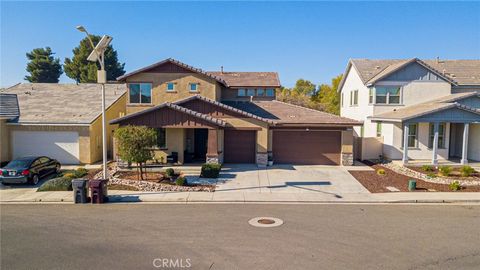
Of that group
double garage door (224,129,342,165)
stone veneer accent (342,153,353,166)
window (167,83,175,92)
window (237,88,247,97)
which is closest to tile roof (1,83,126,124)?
window (167,83,175,92)

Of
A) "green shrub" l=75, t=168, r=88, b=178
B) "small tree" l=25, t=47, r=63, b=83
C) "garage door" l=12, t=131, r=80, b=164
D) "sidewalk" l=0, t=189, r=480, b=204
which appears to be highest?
"small tree" l=25, t=47, r=63, b=83

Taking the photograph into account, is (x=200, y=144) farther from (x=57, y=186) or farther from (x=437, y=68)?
(x=437, y=68)

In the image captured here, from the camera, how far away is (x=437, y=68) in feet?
94.6

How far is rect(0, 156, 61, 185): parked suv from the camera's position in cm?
1688

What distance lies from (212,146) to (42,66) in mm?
49546

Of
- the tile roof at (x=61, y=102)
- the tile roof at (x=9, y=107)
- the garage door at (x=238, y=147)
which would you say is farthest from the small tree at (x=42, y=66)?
the garage door at (x=238, y=147)

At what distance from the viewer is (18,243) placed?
9.36m

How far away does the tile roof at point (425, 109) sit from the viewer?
21703 mm

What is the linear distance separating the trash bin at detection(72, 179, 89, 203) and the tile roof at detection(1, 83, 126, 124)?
1031 centimetres

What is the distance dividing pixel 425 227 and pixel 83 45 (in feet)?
191

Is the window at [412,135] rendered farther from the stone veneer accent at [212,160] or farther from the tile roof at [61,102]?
the tile roof at [61,102]

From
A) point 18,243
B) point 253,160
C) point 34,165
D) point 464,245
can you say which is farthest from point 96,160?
point 464,245

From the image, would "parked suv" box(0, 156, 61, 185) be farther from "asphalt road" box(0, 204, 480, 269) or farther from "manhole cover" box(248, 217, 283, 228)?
"manhole cover" box(248, 217, 283, 228)

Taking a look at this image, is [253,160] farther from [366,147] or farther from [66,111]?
[66,111]
